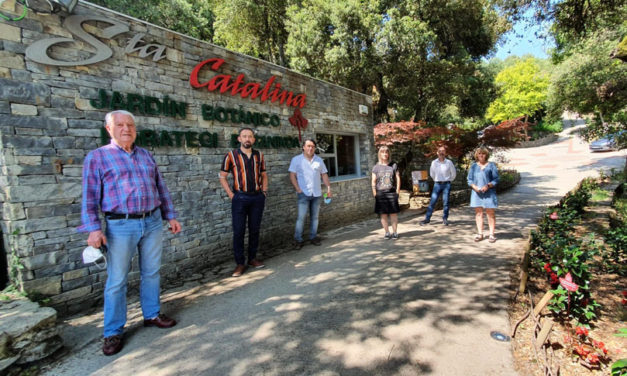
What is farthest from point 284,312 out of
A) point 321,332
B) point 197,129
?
A: point 197,129

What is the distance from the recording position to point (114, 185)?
2391mm

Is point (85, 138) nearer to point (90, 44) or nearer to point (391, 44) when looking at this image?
point (90, 44)

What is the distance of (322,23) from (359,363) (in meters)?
11.5

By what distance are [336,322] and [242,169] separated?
7.59 feet

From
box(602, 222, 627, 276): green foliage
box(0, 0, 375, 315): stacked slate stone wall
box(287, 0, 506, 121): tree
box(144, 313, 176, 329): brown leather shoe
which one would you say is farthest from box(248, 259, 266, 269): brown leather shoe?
box(287, 0, 506, 121): tree

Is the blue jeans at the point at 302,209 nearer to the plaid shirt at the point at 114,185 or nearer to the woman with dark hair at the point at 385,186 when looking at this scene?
the woman with dark hair at the point at 385,186

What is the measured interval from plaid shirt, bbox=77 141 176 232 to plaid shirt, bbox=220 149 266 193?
141 centimetres

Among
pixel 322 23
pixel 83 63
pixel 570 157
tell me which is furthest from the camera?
pixel 570 157

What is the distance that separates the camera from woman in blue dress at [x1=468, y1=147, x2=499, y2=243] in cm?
491

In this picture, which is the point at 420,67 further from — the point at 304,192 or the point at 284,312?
the point at 284,312

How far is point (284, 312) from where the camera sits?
2904mm

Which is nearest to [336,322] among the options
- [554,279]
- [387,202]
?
[554,279]

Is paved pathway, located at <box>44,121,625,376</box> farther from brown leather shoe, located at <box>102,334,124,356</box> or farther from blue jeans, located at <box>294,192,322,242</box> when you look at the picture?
blue jeans, located at <box>294,192,322,242</box>

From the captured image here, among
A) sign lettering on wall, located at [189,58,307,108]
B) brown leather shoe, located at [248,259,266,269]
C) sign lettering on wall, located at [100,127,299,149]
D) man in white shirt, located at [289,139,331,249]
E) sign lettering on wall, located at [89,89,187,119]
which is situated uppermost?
sign lettering on wall, located at [189,58,307,108]
